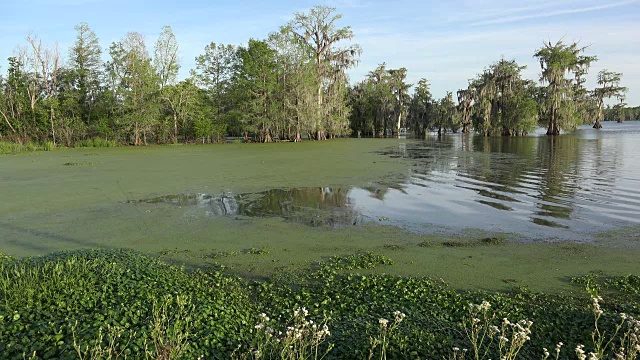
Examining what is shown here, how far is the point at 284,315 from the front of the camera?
4.46m

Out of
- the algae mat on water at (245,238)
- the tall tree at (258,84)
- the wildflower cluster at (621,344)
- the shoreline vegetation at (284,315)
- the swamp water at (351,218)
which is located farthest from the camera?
the tall tree at (258,84)

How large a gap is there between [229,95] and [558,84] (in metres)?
34.8

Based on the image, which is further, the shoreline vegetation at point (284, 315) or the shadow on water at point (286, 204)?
the shadow on water at point (286, 204)

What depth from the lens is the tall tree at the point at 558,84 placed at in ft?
144

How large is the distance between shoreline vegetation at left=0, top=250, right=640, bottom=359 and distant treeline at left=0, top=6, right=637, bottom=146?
30994mm

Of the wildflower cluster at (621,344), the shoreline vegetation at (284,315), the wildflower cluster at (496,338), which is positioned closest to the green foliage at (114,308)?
the shoreline vegetation at (284,315)

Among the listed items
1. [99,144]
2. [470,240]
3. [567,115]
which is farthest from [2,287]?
[567,115]

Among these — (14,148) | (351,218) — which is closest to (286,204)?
(351,218)

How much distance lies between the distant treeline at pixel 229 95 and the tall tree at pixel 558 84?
108 mm

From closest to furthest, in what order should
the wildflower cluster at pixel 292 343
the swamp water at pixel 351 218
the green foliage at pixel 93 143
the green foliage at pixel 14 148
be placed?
1. the wildflower cluster at pixel 292 343
2. the swamp water at pixel 351 218
3. the green foliage at pixel 14 148
4. the green foliage at pixel 93 143

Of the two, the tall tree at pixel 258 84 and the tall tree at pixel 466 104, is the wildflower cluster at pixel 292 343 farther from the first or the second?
the tall tree at pixel 466 104

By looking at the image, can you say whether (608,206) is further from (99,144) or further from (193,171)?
(99,144)

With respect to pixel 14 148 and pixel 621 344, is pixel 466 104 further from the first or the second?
pixel 621 344

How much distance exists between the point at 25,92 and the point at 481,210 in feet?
120
